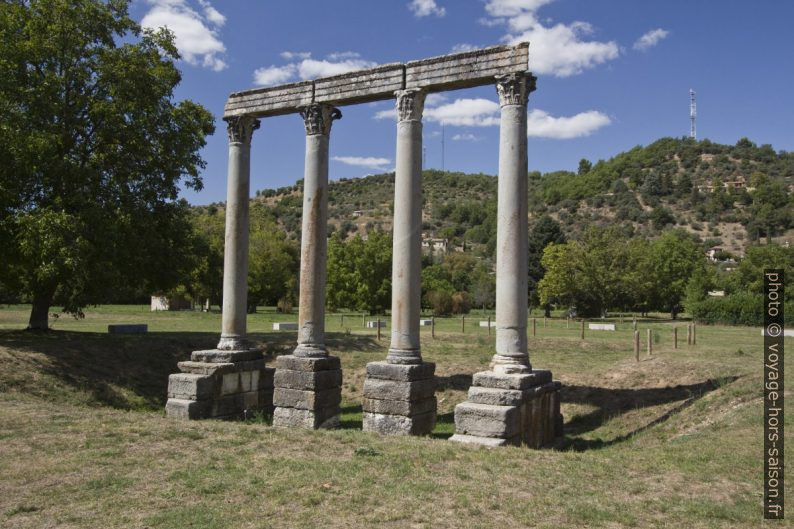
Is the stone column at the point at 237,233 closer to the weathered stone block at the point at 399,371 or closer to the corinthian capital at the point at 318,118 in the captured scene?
the corinthian capital at the point at 318,118

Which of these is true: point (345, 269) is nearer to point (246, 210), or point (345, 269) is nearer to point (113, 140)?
point (113, 140)

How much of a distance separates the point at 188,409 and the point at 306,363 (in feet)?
10.1

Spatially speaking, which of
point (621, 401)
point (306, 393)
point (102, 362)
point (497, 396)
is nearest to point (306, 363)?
point (306, 393)

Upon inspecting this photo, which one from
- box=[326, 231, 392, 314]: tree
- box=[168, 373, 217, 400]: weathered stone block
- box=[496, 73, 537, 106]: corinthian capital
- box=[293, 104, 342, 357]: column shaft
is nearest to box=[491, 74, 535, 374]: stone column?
box=[496, 73, 537, 106]: corinthian capital

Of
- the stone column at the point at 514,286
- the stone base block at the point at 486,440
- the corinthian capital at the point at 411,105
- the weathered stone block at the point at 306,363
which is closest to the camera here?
the stone base block at the point at 486,440

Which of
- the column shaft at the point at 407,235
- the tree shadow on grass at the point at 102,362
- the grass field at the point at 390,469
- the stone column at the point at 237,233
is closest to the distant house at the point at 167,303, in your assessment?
the tree shadow on grass at the point at 102,362

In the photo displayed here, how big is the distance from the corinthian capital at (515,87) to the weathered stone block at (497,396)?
5.62 meters

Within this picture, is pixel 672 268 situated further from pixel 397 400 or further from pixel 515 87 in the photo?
pixel 397 400

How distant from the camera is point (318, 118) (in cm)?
1514

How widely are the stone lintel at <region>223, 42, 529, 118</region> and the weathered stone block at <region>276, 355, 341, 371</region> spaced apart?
6.02 m

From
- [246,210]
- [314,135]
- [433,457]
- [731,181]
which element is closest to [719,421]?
[433,457]

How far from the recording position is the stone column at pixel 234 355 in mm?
15266

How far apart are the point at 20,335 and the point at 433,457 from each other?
18467 millimetres

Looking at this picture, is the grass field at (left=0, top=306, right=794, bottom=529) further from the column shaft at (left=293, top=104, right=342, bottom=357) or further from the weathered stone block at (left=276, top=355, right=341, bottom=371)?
the column shaft at (left=293, top=104, right=342, bottom=357)
